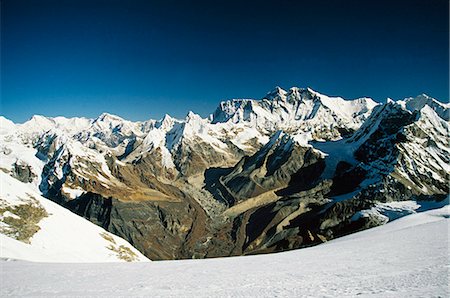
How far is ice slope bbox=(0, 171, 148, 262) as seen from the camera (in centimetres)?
4034

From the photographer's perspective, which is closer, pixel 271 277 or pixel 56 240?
pixel 271 277

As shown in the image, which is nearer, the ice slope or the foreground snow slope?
the foreground snow slope

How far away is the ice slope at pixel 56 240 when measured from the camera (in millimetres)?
40344

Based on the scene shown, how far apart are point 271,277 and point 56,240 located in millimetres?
36248

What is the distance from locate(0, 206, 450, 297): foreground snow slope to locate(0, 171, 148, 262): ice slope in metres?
9.50

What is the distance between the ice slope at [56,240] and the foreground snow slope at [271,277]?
374 inches

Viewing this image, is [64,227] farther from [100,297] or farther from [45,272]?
[100,297]

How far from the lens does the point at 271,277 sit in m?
22.4

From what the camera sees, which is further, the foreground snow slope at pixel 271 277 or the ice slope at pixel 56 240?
the ice slope at pixel 56 240

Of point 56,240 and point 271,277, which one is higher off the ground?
point 271,277

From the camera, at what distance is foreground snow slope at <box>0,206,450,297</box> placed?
18000 millimetres

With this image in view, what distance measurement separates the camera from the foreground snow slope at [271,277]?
18.0m

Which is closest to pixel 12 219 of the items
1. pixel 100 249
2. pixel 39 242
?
pixel 39 242

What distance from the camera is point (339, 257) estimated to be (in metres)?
28.6
